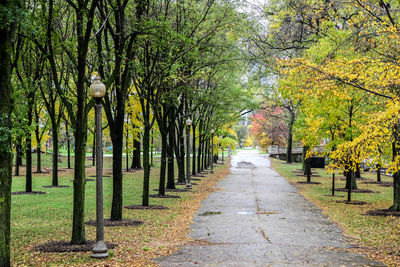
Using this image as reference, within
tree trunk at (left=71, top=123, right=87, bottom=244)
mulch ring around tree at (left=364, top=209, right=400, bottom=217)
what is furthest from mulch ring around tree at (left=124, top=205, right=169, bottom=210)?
mulch ring around tree at (left=364, top=209, right=400, bottom=217)

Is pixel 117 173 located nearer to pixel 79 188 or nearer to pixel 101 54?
pixel 79 188

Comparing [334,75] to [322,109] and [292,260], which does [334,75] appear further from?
[322,109]

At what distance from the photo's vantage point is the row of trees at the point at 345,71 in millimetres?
11039

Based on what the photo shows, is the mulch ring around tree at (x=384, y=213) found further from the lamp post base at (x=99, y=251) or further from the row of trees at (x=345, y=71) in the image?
the lamp post base at (x=99, y=251)

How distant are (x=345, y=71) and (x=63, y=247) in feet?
28.6

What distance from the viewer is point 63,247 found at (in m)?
8.88

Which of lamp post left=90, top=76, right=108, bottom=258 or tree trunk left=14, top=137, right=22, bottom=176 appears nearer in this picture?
lamp post left=90, top=76, right=108, bottom=258

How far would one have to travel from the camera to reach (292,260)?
798 cm

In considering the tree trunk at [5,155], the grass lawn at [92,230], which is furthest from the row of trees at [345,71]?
the tree trunk at [5,155]

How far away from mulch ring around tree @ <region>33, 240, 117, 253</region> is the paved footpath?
178 cm

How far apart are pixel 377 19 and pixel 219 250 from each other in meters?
8.77


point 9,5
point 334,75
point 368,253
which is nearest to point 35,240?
point 9,5

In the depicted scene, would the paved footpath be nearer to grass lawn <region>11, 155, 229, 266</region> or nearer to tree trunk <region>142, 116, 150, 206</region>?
grass lawn <region>11, 155, 229, 266</region>

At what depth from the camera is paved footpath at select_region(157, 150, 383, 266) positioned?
802cm
